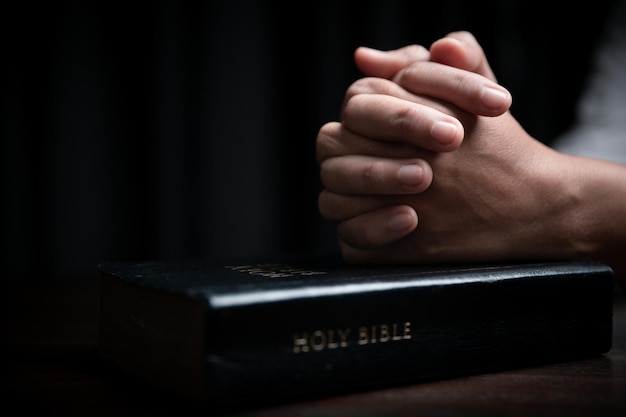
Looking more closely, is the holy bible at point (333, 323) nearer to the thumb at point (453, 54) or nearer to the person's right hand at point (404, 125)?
the person's right hand at point (404, 125)

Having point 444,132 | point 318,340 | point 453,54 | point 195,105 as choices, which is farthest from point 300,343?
point 195,105

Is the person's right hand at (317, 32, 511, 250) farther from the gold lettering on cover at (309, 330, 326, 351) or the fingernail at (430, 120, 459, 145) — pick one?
the gold lettering on cover at (309, 330, 326, 351)

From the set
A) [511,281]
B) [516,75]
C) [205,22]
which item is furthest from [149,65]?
[511,281]

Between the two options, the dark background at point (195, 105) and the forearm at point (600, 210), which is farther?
the dark background at point (195, 105)

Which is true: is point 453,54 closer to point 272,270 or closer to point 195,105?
point 272,270

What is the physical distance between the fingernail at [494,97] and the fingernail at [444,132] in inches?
1.8

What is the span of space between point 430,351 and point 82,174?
4.81 feet

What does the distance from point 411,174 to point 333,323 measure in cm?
22

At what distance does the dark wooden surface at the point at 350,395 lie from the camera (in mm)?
471

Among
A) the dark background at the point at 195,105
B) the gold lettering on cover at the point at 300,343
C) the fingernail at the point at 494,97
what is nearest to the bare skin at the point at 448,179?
the fingernail at the point at 494,97

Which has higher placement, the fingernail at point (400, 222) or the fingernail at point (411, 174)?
the fingernail at point (411, 174)

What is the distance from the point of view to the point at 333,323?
51 centimetres

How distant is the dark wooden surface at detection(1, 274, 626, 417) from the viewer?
47cm

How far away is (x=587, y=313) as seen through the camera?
0.65m
